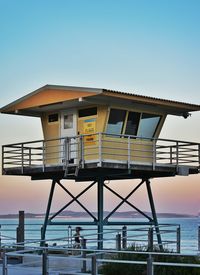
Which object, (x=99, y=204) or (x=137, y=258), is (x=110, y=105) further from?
(x=137, y=258)

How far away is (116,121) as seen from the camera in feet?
80.7

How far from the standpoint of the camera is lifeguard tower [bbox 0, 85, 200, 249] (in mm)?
23594

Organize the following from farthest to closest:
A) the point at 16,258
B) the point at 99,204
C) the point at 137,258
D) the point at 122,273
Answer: the point at 99,204, the point at 16,258, the point at 137,258, the point at 122,273

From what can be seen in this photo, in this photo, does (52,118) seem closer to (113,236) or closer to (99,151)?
(99,151)

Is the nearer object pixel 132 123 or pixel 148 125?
pixel 132 123

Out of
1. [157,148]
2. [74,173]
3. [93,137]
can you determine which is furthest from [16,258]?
[157,148]

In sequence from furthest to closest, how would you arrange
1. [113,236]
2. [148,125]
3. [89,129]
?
[113,236]
[148,125]
[89,129]

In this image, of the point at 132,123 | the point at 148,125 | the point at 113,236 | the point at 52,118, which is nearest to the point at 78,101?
the point at 132,123

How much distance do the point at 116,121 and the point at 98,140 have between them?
6.11 ft

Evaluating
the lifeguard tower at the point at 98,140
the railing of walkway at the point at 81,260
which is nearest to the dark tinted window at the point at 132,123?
the lifeguard tower at the point at 98,140

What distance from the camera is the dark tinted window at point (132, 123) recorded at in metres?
24.9

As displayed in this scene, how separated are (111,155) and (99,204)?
90.6 inches

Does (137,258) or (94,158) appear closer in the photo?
(137,258)

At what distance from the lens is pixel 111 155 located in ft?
78.3
